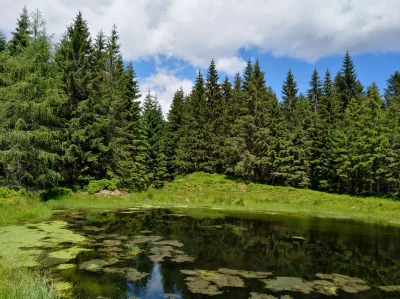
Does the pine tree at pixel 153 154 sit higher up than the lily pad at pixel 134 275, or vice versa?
the pine tree at pixel 153 154

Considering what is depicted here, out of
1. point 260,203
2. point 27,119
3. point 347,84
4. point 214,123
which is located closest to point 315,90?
point 347,84

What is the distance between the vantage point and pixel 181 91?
221 ft

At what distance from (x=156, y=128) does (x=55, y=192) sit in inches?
946

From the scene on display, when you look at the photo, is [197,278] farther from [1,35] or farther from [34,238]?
[1,35]

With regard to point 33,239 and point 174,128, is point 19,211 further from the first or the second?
point 174,128

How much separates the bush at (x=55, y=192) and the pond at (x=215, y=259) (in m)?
5.26

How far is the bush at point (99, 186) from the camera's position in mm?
24672

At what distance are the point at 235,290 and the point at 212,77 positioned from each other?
155ft

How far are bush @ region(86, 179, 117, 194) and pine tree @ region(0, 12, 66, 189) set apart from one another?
3169mm

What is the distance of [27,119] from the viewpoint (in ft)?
67.6

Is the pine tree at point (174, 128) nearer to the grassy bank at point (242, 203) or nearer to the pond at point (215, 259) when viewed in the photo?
the grassy bank at point (242, 203)

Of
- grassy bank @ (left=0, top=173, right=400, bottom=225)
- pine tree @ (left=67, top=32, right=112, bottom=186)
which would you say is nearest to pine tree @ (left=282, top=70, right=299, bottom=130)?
grassy bank @ (left=0, top=173, right=400, bottom=225)

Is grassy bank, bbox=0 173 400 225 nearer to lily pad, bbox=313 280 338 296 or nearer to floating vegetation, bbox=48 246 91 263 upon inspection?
floating vegetation, bbox=48 246 91 263

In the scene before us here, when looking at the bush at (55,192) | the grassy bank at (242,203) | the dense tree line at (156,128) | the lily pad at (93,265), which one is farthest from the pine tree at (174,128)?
the lily pad at (93,265)
